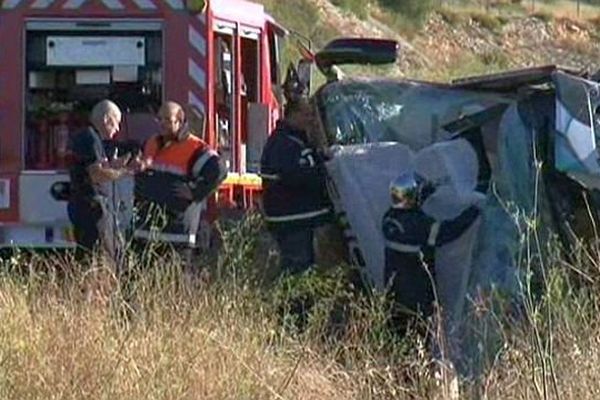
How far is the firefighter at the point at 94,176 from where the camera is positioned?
1098 cm

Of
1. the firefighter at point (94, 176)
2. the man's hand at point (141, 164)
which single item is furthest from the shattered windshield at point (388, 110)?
the firefighter at point (94, 176)

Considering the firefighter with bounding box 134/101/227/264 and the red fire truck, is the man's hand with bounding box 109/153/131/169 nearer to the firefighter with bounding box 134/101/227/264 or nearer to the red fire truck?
the firefighter with bounding box 134/101/227/264

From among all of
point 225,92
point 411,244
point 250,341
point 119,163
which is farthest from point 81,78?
point 250,341

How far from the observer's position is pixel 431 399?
7.69 metres

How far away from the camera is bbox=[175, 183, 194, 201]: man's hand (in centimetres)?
1082

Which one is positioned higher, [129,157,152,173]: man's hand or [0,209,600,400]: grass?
[129,157,152,173]: man's hand

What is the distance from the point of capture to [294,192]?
10.9m

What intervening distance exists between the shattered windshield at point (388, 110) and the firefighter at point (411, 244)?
1.27m

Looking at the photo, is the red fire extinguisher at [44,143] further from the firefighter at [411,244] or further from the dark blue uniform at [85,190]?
the firefighter at [411,244]

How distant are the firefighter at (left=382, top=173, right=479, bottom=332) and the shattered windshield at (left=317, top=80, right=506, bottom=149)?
127 cm

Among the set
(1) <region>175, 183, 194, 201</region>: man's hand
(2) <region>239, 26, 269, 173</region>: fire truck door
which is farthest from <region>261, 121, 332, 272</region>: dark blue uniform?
(2) <region>239, 26, 269, 173</region>: fire truck door

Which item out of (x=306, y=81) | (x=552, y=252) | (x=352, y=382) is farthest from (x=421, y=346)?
(x=306, y=81)

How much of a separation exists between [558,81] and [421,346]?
2738mm

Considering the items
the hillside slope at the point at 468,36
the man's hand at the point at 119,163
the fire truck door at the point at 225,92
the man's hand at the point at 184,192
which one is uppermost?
the fire truck door at the point at 225,92
